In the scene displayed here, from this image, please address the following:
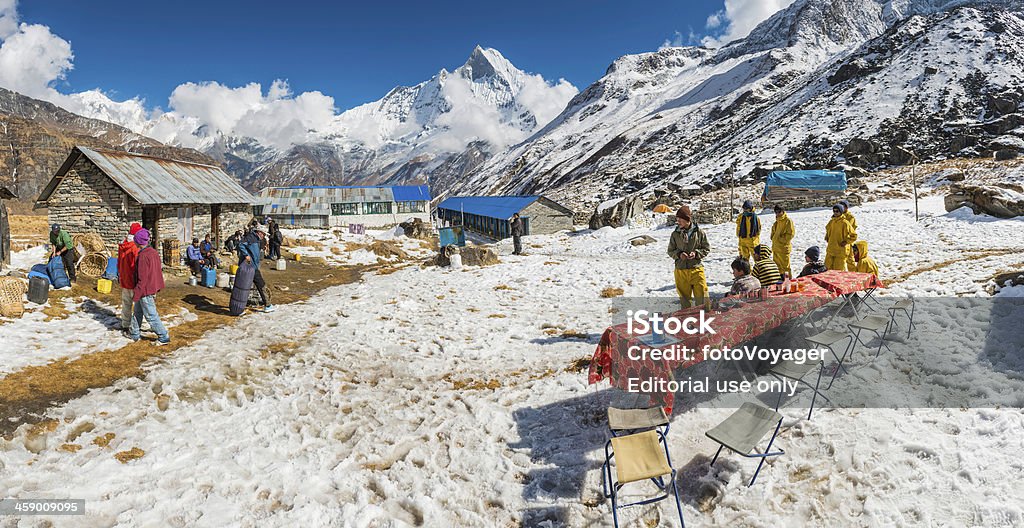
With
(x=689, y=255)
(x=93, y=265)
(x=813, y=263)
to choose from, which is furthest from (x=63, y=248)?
(x=813, y=263)

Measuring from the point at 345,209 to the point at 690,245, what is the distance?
63919 mm

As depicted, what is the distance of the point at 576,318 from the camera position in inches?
451

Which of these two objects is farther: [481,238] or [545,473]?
[481,238]

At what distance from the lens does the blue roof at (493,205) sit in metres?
42.6

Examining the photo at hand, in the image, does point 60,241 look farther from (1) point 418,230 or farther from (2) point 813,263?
(1) point 418,230

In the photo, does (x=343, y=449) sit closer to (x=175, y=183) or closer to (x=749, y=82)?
(x=175, y=183)

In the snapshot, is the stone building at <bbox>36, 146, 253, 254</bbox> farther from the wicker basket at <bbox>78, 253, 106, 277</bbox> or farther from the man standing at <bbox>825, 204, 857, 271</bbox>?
the man standing at <bbox>825, 204, 857, 271</bbox>

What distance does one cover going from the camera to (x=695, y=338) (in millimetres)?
5777

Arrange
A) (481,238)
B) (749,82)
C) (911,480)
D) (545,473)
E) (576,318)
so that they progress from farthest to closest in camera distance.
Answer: (749,82) → (481,238) → (576,318) → (545,473) → (911,480)

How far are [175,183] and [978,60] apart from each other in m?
113

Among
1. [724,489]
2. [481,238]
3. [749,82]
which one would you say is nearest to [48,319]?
[724,489]

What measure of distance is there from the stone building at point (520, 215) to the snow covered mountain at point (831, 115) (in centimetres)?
2456

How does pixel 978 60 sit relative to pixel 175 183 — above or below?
above

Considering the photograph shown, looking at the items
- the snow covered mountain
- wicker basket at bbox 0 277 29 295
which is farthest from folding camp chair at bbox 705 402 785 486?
the snow covered mountain
